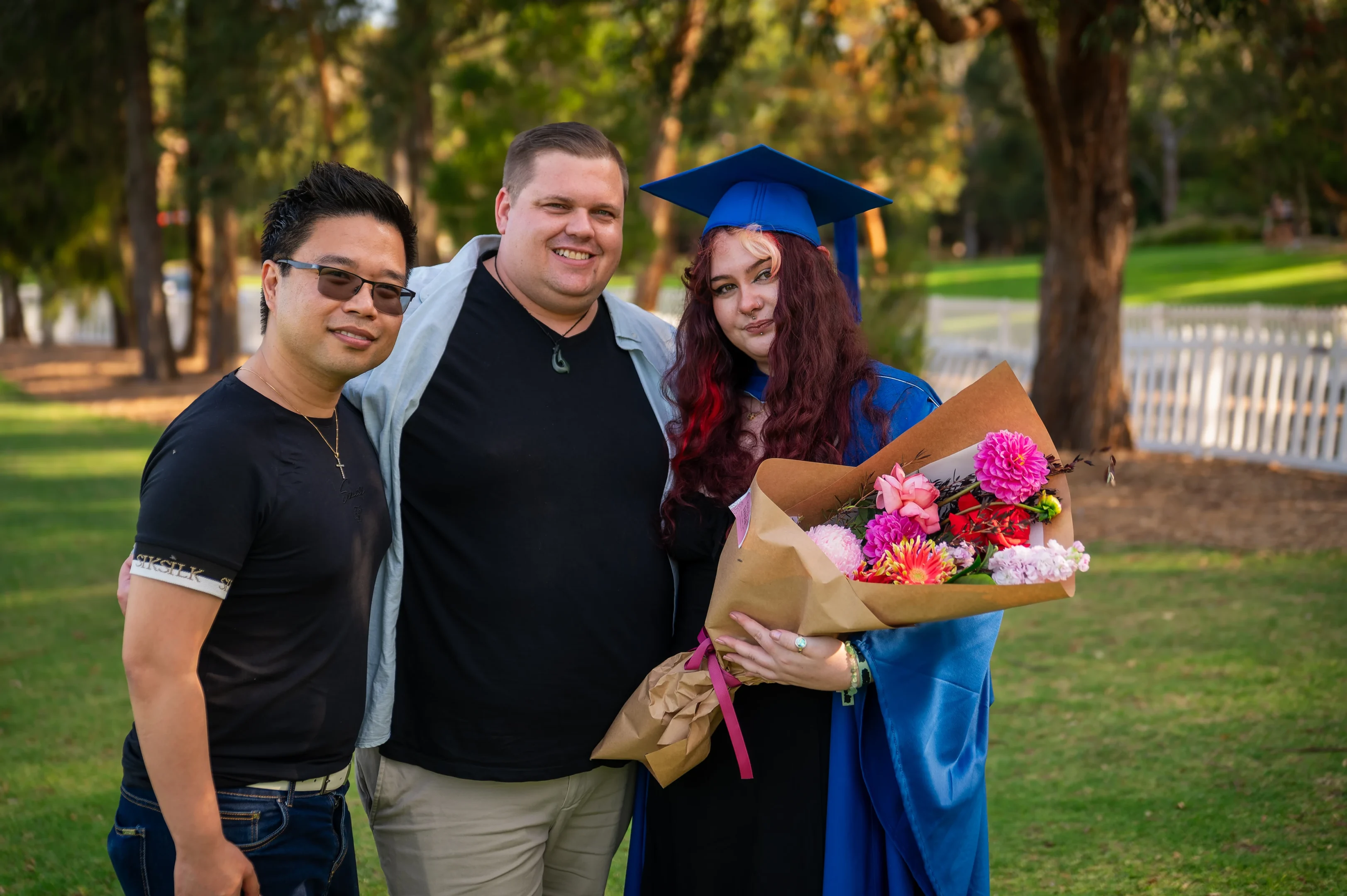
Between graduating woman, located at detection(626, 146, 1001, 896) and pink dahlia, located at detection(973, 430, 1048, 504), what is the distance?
0.36 m

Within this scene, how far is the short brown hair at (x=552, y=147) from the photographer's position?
8.77 feet

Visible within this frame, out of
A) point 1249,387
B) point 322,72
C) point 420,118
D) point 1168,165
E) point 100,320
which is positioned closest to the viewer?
point 1249,387

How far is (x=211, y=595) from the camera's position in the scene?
184 centimetres

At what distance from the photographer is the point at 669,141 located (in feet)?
53.3

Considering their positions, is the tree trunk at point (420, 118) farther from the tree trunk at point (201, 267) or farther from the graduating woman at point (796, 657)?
the graduating woman at point (796, 657)

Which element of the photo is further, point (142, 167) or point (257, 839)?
point (142, 167)

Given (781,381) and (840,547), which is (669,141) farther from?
(840,547)

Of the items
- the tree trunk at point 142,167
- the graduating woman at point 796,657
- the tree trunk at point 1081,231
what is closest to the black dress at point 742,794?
the graduating woman at point 796,657

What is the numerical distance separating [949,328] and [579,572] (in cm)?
1528

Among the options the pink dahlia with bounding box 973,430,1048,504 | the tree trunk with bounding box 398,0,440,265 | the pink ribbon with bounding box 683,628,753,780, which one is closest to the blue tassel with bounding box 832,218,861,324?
the pink dahlia with bounding box 973,430,1048,504

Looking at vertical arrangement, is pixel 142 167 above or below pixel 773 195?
above

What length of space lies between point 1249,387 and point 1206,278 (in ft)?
61.2

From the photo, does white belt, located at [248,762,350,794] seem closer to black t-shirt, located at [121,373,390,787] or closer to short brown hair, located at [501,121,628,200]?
black t-shirt, located at [121,373,390,787]

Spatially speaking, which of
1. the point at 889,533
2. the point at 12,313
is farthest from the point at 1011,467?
the point at 12,313
